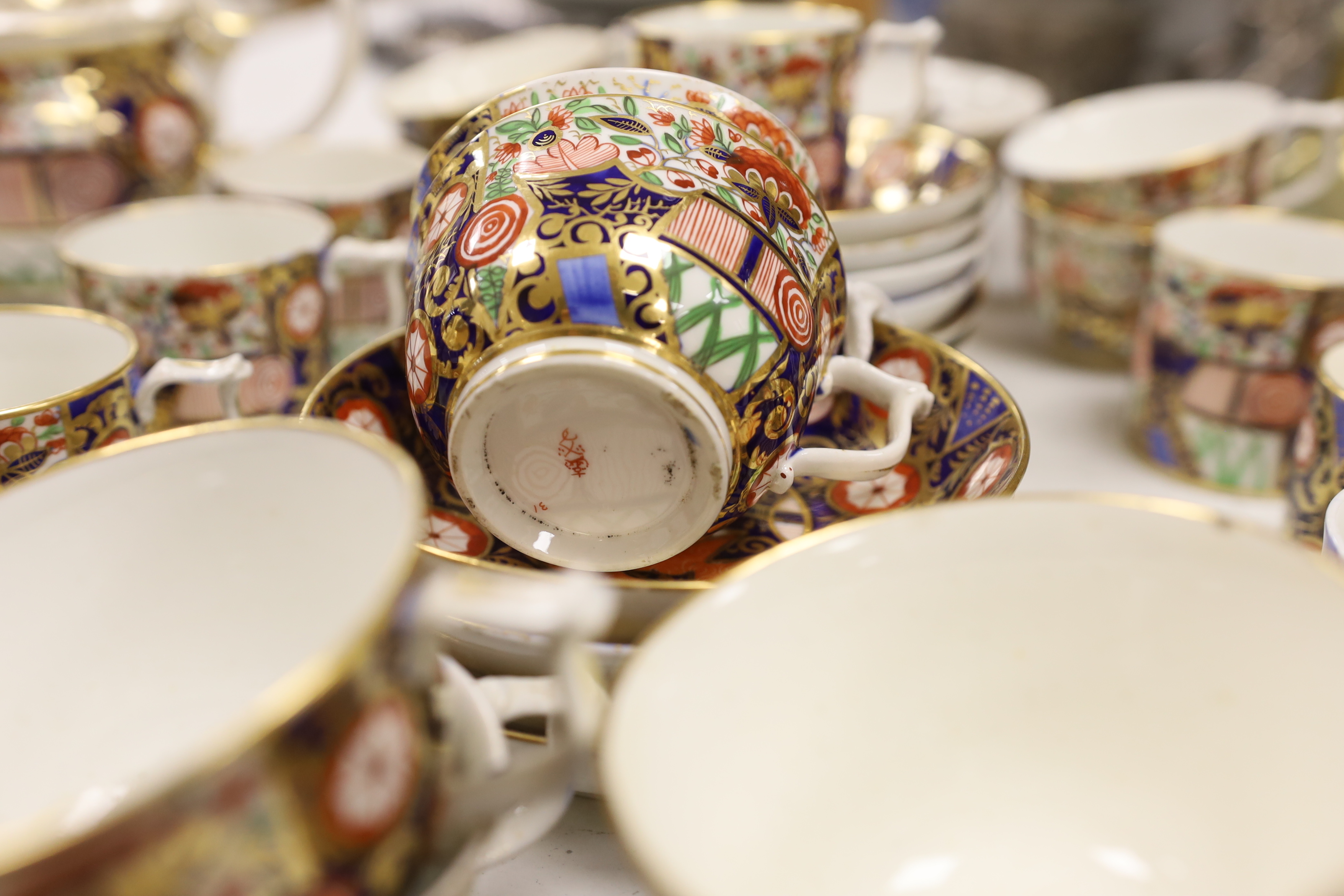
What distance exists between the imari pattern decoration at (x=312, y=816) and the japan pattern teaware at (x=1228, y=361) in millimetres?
442

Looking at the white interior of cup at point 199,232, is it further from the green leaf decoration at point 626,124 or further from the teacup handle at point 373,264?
the green leaf decoration at point 626,124

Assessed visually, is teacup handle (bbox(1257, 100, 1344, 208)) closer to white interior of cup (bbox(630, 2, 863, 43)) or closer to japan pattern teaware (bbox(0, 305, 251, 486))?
white interior of cup (bbox(630, 2, 863, 43))

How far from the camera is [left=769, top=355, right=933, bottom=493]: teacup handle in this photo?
393 millimetres

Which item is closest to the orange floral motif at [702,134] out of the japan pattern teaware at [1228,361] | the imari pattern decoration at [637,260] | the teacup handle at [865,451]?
the imari pattern decoration at [637,260]

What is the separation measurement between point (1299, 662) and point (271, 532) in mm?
310

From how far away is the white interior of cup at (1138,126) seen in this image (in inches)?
32.8

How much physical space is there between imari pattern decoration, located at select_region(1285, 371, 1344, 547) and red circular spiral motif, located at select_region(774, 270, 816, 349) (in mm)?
243

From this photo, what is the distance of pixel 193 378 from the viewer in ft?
1.56

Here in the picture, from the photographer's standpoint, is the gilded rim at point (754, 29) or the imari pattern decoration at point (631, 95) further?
the gilded rim at point (754, 29)

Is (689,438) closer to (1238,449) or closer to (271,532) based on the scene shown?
(271,532)

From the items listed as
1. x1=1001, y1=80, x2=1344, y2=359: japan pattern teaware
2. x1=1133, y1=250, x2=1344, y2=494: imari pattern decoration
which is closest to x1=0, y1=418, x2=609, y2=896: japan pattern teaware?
x1=1133, y1=250, x2=1344, y2=494: imari pattern decoration

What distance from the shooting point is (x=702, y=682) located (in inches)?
11.3

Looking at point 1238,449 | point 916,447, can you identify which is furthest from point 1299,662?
point 1238,449

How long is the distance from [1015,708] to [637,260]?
193mm
